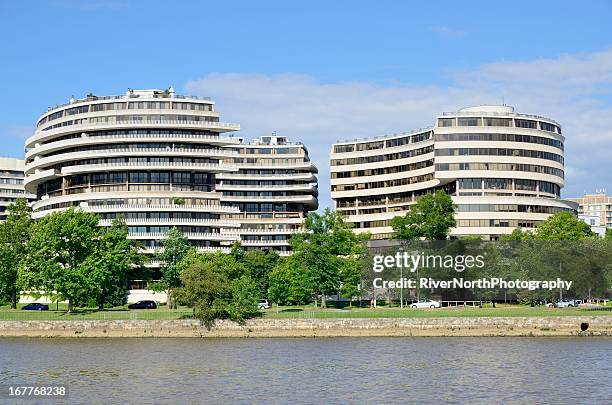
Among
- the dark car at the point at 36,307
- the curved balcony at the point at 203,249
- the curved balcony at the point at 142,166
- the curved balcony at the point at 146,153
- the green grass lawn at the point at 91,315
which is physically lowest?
the green grass lawn at the point at 91,315

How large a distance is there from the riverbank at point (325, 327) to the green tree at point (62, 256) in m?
6.83

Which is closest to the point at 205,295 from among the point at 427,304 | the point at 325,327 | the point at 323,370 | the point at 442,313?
the point at 325,327

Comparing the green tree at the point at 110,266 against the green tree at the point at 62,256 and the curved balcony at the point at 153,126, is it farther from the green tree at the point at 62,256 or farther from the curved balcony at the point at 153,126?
the curved balcony at the point at 153,126

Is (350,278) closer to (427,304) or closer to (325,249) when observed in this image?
(325,249)

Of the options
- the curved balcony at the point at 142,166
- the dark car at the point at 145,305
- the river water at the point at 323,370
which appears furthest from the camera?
the curved balcony at the point at 142,166

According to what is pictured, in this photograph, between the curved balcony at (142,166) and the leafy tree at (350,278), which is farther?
the curved balcony at (142,166)

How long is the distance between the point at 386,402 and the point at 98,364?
38.0 metres

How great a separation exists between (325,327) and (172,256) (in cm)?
5001

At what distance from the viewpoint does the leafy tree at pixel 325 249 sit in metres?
150

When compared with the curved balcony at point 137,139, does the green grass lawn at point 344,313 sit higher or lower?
lower

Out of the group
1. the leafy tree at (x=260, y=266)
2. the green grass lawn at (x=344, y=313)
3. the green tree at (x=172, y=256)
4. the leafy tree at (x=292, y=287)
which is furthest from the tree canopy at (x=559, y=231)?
the green tree at (x=172, y=256)

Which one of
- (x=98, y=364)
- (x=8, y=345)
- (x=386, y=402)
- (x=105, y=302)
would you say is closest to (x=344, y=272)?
(x=105, y=302)

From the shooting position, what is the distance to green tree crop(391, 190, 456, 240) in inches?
7032

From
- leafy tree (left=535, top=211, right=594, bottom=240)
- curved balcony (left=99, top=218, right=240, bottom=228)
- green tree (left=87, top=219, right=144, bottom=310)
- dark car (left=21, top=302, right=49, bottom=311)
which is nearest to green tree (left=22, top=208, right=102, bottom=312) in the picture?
green tree (left=87, top=219, right=144, bottom=310)
